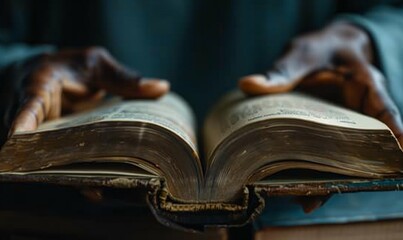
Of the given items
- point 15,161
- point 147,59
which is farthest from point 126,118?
point 147,59

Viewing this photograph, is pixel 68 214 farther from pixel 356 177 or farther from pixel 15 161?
pixel 356 177

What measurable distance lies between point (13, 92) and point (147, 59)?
1.02ft

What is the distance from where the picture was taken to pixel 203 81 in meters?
1.01

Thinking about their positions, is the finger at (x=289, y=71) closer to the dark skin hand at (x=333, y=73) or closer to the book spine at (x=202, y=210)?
the dark skin hand at (x=333, y=73)

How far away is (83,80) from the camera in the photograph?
80 centimetres

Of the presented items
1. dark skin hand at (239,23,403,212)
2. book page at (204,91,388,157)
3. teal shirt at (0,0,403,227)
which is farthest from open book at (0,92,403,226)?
teal shirt at (0,0,403,227)

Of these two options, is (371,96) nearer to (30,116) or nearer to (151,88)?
(151,88)

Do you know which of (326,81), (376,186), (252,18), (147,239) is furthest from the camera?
(252,18)

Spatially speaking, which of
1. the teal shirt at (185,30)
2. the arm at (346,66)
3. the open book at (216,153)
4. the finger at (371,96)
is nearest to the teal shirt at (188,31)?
the teal shirt at (185,30)

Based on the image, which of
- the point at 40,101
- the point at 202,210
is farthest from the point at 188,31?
the point at 202,210

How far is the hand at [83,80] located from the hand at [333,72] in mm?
144

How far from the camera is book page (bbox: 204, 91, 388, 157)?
1.94 feet

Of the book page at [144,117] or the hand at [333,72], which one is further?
the hand at [333,72]

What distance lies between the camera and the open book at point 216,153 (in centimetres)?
56
